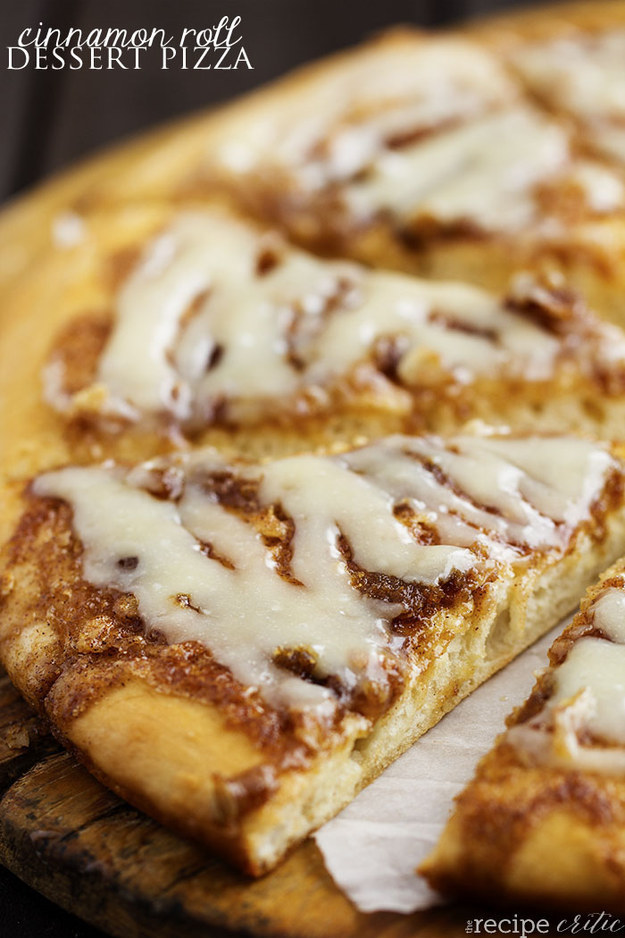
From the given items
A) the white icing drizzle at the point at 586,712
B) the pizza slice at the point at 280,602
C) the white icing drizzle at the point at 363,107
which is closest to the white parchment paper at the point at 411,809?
the pizza slice at the point at 280,602

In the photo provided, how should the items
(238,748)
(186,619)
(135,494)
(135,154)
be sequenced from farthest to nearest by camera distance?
(135,154)
(135,494)
(186,619)
(238,748)

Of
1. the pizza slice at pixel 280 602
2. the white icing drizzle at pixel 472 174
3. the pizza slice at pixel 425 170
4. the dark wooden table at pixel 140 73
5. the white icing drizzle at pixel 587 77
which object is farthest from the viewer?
the dark wooden table at pixel 140 73

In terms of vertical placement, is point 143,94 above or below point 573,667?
above

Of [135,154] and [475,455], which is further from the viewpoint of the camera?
[135,154]

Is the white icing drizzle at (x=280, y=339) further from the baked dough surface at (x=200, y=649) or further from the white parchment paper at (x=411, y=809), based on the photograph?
the white parchment paper at (x=411, y=809)

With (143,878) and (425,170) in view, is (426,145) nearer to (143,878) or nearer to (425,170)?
(425,170)

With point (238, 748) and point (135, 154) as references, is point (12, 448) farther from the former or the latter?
point (135, 154)

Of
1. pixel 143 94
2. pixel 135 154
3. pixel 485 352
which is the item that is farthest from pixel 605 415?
pixel 143 94
